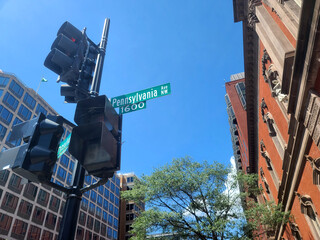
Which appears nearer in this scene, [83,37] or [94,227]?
[83,37]

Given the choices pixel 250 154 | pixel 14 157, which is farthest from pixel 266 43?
pixel 250 154

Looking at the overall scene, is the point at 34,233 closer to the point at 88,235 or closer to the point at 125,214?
the point at 88,235

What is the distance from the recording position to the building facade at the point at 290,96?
8.79 metres

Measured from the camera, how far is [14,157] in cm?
288

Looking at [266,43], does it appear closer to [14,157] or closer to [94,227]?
[14,157]

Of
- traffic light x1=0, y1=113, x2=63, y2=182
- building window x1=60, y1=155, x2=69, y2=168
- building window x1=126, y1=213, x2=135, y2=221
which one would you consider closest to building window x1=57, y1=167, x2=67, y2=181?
building window x1=60, y1=155, x2=69, y2=168

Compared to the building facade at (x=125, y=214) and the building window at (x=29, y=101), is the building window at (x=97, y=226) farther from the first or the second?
the building window at (x=29, y=101)

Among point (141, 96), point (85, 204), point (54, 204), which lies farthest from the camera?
point (85, 204)

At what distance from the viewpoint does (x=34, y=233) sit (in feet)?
147

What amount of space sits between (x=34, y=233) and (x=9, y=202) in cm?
808

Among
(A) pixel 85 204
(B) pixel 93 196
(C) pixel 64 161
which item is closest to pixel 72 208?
(C) pixel 64 161

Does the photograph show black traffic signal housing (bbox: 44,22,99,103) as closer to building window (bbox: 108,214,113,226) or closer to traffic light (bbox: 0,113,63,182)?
traffic light (bbox: 0,113,63,182)

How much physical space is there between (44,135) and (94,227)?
67840 mm

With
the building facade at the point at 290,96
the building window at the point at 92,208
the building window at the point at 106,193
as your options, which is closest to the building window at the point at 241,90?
the building facade at the point at 290,96
